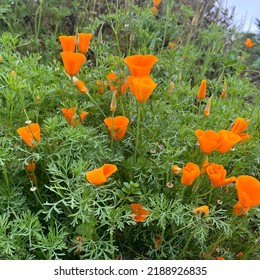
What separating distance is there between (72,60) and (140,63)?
20cm

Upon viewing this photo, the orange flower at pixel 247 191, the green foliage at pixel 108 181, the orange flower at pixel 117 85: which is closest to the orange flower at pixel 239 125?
the green foliage at pixel 108 181

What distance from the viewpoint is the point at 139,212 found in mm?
1252

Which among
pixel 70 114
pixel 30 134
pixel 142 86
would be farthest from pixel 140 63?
pixel 30 134

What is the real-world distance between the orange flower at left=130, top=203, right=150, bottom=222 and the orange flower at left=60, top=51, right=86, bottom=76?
0.43m

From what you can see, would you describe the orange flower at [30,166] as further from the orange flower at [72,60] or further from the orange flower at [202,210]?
the orange flower at [202,210]

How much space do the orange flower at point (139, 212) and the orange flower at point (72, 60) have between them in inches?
16.8

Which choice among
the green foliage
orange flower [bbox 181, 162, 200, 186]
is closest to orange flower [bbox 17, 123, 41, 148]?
the green foliage

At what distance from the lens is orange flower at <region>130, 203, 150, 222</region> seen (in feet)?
4.08

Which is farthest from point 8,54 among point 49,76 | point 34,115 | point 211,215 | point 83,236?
point 211,215

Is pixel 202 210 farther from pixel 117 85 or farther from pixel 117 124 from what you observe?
pixel 117 85

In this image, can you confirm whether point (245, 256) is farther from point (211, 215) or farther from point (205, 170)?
point (205, 170)

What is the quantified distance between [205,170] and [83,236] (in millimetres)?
375

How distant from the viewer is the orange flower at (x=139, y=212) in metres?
1.24

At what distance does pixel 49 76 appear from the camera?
1560mm
